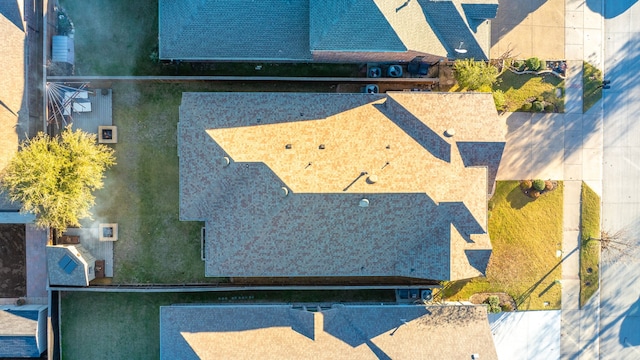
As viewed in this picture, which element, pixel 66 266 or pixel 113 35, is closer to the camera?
pixel 66 266

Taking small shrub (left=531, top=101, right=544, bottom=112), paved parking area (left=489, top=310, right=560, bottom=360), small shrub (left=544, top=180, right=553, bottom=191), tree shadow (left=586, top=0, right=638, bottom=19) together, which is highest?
tree shadow (left=586, top=0, right=638, bottom=19)

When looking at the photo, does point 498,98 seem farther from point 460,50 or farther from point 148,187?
point 148,187

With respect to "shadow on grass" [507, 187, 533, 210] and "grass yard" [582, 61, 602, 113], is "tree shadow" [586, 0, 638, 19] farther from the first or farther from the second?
"shadow on grass" [507, 187, 533, 210]

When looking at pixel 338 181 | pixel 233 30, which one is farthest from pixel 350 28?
pixel 338 181

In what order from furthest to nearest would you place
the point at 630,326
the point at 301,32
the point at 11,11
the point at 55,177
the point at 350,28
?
the point at 630,326, the point at 11,11, the point at 301,32, the point at 55,177, the point at 350,28

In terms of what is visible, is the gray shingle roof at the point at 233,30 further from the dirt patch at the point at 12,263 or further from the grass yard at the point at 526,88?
the dirt patch at the point at 12,263

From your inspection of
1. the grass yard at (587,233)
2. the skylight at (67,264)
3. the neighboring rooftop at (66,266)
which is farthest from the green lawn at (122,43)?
the grass yard at (587,233)

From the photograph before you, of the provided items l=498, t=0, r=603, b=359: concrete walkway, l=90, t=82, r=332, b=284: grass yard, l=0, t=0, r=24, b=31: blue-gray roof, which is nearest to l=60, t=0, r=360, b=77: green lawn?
l=90, t=82, r=332, b=284: grass yard

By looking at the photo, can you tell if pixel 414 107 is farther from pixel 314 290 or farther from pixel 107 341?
pixel 107 341
